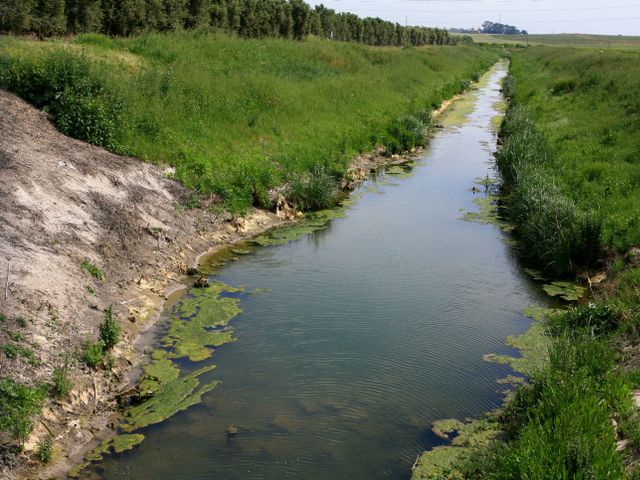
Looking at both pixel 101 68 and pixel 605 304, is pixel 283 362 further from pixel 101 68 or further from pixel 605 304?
pixel 101 68

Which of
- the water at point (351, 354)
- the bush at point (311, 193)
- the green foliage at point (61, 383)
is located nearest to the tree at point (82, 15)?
the bush at point (311, 193)

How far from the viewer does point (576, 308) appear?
1172 cm

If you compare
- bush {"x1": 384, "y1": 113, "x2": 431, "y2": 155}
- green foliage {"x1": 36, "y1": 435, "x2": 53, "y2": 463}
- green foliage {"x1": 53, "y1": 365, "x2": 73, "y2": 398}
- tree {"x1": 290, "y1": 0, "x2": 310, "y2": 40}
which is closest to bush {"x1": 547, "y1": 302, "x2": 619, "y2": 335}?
green foliage {"x1": 53, "y1": 365, "x2": 73, "y2": 398}

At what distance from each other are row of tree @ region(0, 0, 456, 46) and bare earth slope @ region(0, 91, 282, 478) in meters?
14.3

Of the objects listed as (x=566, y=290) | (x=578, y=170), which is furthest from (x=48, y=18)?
(x=566, y=290)

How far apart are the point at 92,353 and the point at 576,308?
26.8 ft

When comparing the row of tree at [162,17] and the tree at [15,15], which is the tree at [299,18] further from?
the tree at [15,15]

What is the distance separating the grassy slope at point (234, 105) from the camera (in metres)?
19.0

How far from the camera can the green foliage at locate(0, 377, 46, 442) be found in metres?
7.80

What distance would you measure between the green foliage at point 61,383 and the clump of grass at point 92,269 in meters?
3.21

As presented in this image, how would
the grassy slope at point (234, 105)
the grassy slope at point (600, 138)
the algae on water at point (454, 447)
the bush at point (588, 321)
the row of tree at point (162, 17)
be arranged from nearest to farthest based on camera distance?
the algae on water at point (454, 447)
the bush at point (588, 321)
the grassy slope at point (600, 138)
the grassy slope at point (234, 105)
the row of tree at point (162, 17)

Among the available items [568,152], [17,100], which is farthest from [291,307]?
[568,152]

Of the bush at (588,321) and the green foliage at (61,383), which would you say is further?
the bush at (588,321)

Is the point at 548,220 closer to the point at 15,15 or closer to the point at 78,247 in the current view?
the point at 78,247
